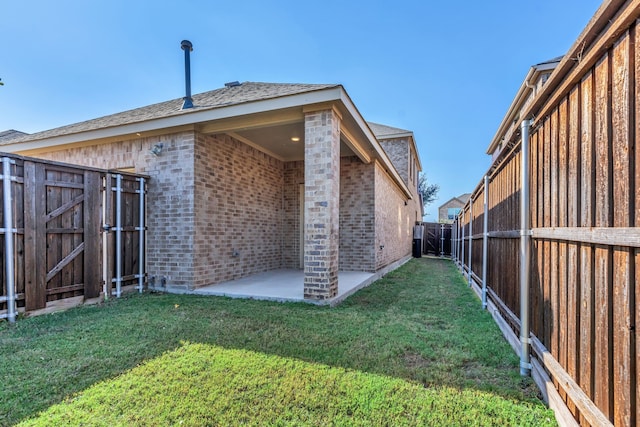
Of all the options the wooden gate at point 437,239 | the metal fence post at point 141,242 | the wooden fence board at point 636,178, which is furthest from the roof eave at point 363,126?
the wooden gate at point 437,239

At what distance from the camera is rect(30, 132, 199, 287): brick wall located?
5637mm

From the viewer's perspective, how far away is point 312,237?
4.85 meters

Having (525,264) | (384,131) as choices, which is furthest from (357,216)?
(384,131)

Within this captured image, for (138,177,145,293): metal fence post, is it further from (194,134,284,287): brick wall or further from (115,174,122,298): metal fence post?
(194,134,284,287): brick wall

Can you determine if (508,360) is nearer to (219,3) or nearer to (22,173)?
(22,173)

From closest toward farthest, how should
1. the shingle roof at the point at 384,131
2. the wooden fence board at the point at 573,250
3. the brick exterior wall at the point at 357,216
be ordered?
the wooden fence board at the point at 573,250 < the brick exterior wall at the point at 357,216 < the shingle roof at the point at 384,131

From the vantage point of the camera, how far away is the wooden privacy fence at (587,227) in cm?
124

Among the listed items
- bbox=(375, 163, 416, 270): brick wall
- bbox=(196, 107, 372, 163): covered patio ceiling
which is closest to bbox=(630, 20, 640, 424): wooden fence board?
bbox=(196, 107, 372, 163): covered patio ceiling

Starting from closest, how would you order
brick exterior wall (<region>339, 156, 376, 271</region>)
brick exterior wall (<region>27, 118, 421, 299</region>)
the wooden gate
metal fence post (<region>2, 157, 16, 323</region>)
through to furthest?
1. metal fence post (<region>2, 157, 16, 323</region>)
2. brick exterior wall (<region>27, 118, 421, 299</region>)
3. brick exterior wall (<region>339, 156, 376, 271</region>)
4. the wooden gate

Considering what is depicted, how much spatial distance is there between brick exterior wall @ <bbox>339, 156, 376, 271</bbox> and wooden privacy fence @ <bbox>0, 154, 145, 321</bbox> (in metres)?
4.71

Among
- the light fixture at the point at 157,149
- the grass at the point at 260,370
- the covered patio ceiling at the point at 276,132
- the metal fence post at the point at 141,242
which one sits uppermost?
the covered patio ceiling at the point at 276,132

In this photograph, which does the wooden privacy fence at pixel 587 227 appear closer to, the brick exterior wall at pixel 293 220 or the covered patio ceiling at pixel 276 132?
the covered patio ceiling at pixel 276 132

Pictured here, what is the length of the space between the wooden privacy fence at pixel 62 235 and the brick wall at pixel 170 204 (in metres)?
0.30

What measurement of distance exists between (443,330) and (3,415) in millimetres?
3858
